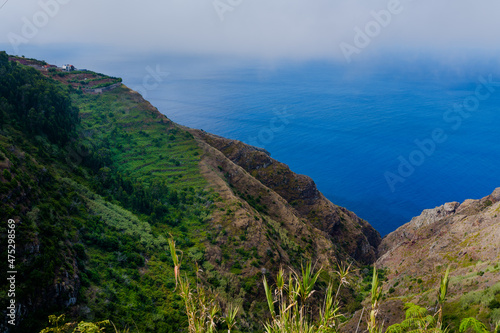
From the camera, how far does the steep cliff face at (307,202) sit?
221 ft

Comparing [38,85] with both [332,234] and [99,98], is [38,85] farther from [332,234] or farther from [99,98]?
[332,234]

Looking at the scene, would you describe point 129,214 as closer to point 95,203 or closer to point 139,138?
point 95,203

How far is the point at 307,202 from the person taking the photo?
71750 mm

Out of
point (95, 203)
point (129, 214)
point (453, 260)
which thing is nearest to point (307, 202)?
point (453, 260)

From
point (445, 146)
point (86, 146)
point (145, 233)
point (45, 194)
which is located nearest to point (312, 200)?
point (145, 233)

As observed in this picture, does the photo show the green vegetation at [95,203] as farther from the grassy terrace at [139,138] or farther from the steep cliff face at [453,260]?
the steep cliff face at [453,260]

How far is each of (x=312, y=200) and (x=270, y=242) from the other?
30668 mm

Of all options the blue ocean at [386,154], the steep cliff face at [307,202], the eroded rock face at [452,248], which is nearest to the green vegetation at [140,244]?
the eroded rock face at [452,248]

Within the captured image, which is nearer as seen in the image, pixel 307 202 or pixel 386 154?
pixel 307 202

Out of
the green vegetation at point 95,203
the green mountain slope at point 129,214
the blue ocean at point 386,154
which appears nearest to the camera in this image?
the green vegetation at point 95,203

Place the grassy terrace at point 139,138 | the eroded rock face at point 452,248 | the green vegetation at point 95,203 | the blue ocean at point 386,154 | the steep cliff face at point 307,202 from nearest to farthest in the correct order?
the green vegetation at point 95,203, the eroded rock face at point 452,248, the grassy terrace at point 139,138, the steep cliff face at point 307,202, the blue ocean at point 386,154

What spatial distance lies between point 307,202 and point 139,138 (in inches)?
1689

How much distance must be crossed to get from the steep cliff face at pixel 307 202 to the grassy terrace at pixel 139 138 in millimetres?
10152

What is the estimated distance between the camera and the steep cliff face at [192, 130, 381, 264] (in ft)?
221
